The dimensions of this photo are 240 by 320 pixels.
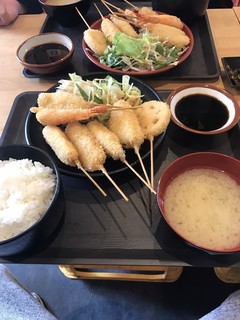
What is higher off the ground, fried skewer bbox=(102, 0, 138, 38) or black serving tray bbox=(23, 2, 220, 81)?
fried skewer bbox=(102, 0, 138, 38)

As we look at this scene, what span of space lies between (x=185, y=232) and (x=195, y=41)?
1199 mm

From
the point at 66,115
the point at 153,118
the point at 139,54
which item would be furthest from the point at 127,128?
the point at 139,54

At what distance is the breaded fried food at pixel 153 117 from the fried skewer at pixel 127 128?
0.09ft

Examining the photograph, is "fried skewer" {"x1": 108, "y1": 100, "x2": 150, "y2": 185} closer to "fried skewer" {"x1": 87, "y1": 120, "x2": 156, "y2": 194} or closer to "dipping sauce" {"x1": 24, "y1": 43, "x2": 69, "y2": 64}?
"fried skewer" {"x1": 87, "y1": 120, "x2": 156, "y2": 194}

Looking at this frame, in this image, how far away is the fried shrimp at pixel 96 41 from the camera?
1.49 m

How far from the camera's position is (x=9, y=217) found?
85 centimetres

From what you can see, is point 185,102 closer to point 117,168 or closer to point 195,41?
point 117,168

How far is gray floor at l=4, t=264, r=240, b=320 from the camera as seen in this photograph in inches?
57.4

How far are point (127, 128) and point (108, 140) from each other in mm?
80

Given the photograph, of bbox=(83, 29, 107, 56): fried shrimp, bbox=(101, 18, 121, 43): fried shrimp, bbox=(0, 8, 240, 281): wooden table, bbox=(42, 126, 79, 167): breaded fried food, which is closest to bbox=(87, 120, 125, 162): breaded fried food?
bbox=(42, 126, 79, 167): breaded fried food

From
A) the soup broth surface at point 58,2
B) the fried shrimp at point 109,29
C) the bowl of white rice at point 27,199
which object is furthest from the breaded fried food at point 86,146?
the soup broth surface at point 58,2

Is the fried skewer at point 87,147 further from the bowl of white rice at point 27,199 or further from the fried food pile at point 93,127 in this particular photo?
the bowl of white rice at point 27,199

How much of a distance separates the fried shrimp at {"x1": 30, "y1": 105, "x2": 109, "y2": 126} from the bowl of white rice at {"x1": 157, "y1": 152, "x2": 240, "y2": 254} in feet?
1.09

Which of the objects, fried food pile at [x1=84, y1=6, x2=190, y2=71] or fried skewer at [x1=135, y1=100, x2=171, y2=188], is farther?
fried food pile at [x1=84, y1=6, x2=190, y2=71]
